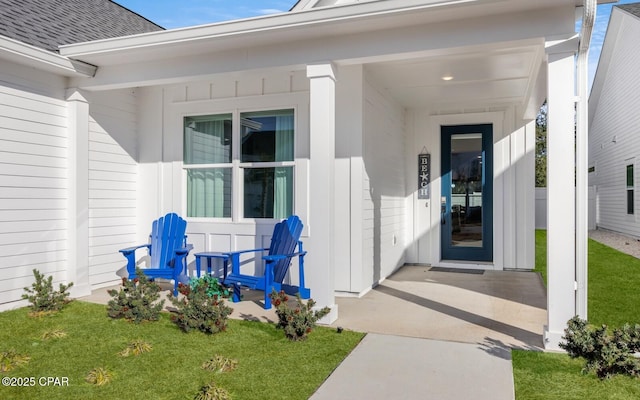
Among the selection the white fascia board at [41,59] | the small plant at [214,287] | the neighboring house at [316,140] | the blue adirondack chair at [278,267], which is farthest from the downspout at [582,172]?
the white fascia board at [41,59]

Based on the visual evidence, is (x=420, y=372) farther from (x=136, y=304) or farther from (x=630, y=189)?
(x=630, y=189)

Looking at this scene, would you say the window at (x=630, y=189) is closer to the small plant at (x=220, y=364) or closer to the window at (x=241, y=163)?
the window at (x=241, y=163)

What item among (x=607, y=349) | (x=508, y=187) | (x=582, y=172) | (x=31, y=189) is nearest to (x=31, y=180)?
(x=31, y=189)

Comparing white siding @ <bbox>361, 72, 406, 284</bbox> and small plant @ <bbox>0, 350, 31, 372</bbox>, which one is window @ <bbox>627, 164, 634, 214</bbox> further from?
small plant @ <bbox>0, 350, 31, 372</bbox>

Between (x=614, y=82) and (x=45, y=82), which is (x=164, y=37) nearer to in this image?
(x=45, y=82)

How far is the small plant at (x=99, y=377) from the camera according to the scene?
2.81 metres

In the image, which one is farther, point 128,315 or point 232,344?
point 128,315

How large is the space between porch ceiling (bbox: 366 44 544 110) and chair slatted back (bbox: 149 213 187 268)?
291 centimetres

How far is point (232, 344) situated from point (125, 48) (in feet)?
9.80

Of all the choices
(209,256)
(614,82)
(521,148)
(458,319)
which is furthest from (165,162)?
(614,82)

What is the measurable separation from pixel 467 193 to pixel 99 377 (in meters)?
5.88

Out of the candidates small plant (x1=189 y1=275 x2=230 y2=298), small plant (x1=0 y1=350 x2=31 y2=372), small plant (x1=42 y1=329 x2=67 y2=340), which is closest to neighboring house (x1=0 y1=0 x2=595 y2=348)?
small plant (x1=189 y1=275 x2=230 y2=298)

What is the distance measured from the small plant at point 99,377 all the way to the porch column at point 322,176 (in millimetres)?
1780

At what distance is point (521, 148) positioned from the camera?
22.4 ft
